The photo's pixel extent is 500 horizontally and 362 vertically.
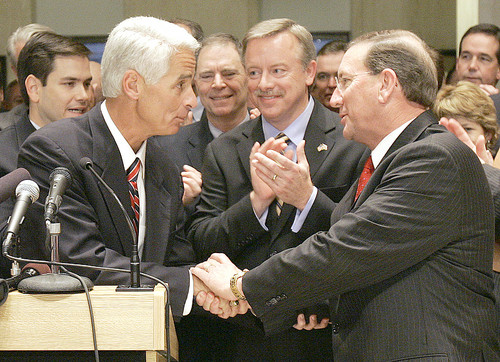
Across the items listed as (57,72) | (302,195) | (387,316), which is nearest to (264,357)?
(302,195)

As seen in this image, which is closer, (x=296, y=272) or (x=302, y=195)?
(x=296, y=272)

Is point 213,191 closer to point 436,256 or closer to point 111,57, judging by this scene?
point 111,57

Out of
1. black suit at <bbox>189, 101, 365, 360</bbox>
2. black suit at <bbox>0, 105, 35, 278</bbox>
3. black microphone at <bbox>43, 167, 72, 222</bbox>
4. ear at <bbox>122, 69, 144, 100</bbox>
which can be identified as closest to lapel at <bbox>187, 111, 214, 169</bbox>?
black suit at <bbox>189, 101, 365, 360</bbox>

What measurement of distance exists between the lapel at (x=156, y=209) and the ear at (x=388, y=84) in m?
0.96

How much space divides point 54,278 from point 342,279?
912 mm

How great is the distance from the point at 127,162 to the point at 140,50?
0.45 meters

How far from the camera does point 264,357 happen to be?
3.13 m

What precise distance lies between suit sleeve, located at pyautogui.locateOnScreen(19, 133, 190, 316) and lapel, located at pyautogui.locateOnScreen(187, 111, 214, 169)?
3.85 ft

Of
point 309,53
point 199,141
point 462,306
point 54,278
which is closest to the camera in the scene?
point 54,278

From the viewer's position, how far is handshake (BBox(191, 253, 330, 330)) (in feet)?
9.09

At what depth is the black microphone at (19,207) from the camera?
197 centimetres

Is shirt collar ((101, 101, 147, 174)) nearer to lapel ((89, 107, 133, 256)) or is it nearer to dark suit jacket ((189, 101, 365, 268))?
lapel ((89, 107, 133, 256))

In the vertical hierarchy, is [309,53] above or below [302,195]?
above

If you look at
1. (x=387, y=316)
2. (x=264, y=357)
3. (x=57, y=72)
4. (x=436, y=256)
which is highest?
(x=57, y=72)
